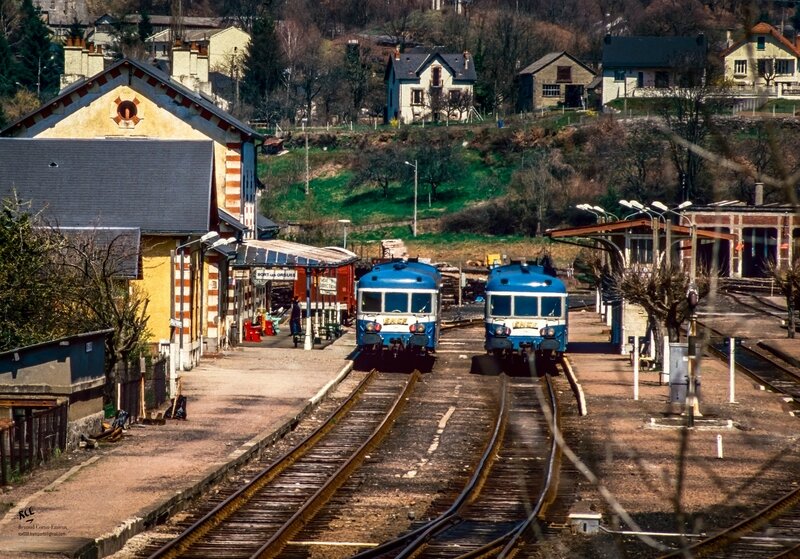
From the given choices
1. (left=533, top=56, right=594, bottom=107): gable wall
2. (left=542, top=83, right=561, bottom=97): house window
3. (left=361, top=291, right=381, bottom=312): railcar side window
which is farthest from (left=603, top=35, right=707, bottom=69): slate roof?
(left=361, top=291, right=381, bottom=312): railcar side window

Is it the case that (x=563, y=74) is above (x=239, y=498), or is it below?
above

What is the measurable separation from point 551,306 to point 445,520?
2044 cm

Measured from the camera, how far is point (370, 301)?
3966 centimetres

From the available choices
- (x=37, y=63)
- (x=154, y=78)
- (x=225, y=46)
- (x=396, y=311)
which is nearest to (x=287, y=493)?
(x=396, y=311)

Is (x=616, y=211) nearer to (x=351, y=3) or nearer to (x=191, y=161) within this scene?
(x=191, y=161)

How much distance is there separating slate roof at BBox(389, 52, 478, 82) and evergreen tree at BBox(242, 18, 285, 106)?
40.9 feet

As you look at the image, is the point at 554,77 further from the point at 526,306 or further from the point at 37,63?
the point at 526,306

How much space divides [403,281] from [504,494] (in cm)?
1832

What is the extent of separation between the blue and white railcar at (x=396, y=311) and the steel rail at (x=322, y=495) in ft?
20.2

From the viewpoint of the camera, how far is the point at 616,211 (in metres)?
96.6

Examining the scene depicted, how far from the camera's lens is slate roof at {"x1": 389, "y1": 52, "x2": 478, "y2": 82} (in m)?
125

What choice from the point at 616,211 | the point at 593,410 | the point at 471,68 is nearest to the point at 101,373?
the point at 593,410

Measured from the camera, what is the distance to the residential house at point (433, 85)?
126 metres

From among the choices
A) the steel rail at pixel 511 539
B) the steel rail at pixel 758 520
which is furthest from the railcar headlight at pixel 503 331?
the steel rail at pixel 758 520
